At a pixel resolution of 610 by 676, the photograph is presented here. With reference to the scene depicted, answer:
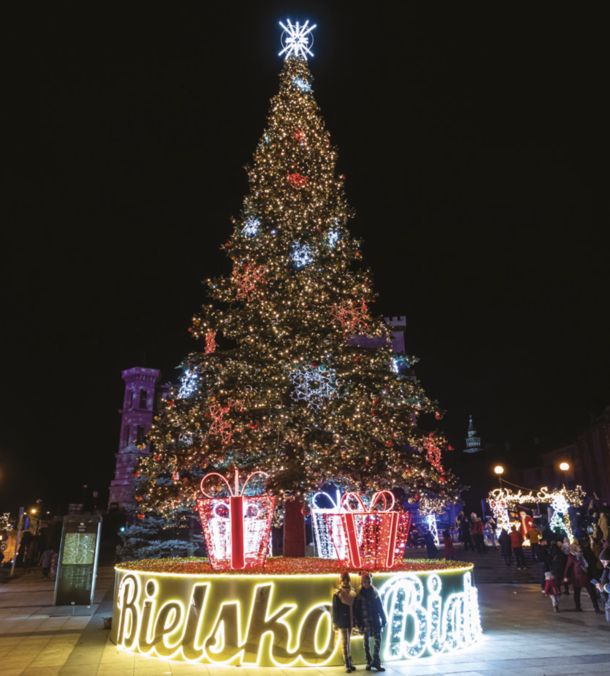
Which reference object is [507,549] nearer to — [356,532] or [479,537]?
[479,537]

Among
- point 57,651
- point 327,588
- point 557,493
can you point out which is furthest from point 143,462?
point 557,493

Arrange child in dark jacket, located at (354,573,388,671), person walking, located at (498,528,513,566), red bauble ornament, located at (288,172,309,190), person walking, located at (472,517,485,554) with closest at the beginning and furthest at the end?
child in dark jacket, located at (354,573,388,671) → red bauble ornament, located at (288,172,309,190) → person walking, located at (498,528,513,566) → person walking, located at (472,517,485,554)

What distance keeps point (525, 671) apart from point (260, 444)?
7.32 metres

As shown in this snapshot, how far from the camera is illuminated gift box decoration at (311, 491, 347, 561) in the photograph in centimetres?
973

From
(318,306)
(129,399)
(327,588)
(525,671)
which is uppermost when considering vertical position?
(129,399)

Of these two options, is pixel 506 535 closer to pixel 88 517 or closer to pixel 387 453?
pixel 387 453

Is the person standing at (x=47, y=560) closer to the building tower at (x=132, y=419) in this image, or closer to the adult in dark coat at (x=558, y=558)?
the adult in dark coat at (x=558, y=558)

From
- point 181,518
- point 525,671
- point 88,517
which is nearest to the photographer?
point 525,671

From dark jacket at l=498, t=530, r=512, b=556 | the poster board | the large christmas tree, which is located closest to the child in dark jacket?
the large christmas tree

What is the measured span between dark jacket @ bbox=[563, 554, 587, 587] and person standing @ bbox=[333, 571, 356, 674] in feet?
25.5

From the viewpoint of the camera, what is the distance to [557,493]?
3153cm

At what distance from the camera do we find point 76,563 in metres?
14.7

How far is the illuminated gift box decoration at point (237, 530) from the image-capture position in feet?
31.0

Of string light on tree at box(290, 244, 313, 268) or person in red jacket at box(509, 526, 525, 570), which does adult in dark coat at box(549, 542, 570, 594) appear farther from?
string light on tree at box(290, 244, 313, 268)
